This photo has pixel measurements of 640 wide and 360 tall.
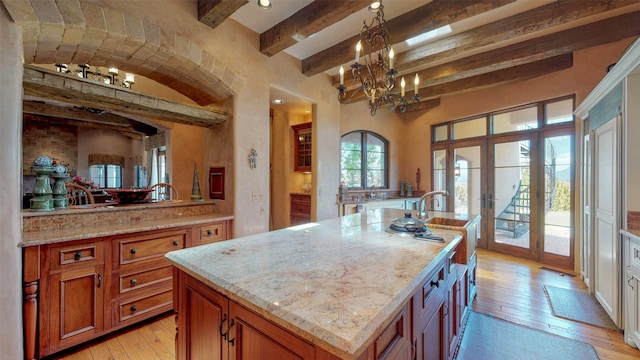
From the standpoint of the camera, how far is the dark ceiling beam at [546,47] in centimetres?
293

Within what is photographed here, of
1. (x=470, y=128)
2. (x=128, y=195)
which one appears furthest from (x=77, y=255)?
(x=470, y=128)

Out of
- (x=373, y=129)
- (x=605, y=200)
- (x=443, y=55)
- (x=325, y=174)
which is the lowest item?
(x=605, y=200)

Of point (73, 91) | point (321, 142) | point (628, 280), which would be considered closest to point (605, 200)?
point (628, 280)

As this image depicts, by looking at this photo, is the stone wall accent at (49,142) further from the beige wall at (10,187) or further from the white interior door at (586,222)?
the white interior door at (586,222)

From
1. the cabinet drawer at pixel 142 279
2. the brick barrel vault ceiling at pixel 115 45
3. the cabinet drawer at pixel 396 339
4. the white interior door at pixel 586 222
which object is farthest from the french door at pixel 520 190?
the cabinet drawer at pixel 142 279

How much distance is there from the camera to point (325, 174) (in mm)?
4371

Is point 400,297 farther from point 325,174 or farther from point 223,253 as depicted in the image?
point 325,174

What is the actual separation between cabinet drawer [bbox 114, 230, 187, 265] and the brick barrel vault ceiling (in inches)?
65.0

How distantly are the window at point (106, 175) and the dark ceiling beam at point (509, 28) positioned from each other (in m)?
9.64

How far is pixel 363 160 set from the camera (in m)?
5.88

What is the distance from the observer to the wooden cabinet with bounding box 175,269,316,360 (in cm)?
83

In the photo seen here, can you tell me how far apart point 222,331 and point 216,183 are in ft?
8.14

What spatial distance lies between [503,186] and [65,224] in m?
6.10

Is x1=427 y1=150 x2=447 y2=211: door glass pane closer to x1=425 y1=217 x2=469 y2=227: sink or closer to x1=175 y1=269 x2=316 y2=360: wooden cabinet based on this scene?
x1=425 y1=217 x2=469 y2=227: sink
